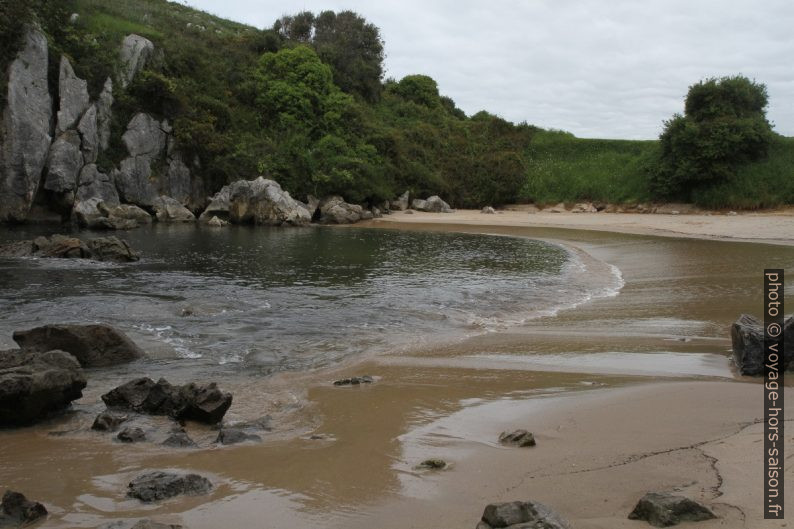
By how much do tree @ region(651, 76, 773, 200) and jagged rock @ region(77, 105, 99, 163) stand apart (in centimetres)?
3445

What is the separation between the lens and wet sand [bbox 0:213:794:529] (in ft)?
13.5

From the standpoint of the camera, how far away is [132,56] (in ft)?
127

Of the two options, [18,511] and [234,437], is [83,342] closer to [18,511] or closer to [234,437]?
[234,437]

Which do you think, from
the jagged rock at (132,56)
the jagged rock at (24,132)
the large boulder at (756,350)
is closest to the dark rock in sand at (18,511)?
the large boulder at (756,350)

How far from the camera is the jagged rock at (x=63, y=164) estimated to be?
3072cm

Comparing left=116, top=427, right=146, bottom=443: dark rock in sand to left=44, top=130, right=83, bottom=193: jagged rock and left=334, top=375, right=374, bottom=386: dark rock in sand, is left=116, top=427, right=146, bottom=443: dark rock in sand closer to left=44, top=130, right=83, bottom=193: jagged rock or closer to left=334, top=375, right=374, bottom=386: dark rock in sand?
left=334, top=375, right=374, bottom=386: dark rock in sand

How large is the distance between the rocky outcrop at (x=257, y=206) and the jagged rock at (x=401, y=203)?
10197mm

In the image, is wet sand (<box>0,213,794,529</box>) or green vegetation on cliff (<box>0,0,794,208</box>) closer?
wet sand (<box>0,213,794,529</box>)

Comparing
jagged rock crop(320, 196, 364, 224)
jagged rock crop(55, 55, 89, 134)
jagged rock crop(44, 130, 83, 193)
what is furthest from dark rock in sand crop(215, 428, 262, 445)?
jagged rock crop(320, 196, 364, 224)

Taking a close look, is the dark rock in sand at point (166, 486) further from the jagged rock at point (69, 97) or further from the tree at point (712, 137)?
the tree at point (712, 137)

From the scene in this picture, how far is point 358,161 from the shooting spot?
136 ft

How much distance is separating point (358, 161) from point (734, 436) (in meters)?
37.7

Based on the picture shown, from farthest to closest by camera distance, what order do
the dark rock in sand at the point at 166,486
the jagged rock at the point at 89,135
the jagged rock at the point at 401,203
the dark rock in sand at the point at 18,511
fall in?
the jagged rock at the point at 401,203 → the jagged rock at the point at 89,135 → the dark rock in sand at the point at 166,486 → the dark rock in sand at the point at 18,511

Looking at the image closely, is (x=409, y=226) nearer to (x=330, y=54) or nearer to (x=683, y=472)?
(x=330, y=54)
